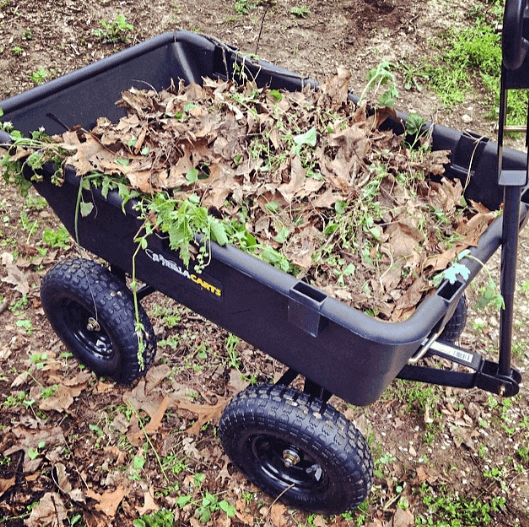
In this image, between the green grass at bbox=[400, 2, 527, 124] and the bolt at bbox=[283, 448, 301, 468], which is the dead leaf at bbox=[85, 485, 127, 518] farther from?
the green grass at bbox=[400, 2, 527, 124]

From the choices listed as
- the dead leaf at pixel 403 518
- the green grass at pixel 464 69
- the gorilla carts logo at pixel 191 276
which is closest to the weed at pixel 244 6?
the green grass at pixel 464 69

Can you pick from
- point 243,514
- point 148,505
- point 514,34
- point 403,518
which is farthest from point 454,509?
point 514,34

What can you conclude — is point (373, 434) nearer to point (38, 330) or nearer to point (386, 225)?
point (386, 225)

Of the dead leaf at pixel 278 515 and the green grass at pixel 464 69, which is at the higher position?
the green grass at pixel 464 69

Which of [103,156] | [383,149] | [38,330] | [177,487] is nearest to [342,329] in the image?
[383,149]

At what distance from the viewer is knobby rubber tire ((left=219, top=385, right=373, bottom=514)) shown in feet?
6.41

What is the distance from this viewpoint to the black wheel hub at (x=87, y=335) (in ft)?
8.77

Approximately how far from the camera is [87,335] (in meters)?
2.74

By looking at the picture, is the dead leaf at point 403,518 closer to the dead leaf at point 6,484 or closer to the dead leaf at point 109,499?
the dead leaf at point 109,499

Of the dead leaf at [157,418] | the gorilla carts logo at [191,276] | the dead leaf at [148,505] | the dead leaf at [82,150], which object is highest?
the dead leaf at [82,150]

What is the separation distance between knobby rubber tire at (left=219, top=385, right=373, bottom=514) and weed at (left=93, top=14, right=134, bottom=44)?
11.9 feet

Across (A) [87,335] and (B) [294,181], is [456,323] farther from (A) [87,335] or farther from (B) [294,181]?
(A) [87,335]

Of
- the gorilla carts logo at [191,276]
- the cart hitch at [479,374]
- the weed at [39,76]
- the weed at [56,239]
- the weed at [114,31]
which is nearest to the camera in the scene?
the gorilla carts logo at [191,276]

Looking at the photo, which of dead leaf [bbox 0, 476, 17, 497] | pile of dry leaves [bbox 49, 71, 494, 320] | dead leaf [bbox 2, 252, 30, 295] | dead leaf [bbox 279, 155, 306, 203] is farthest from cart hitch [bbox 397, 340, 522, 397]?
dead leaf [bbox 2, 252, 30, 295]
